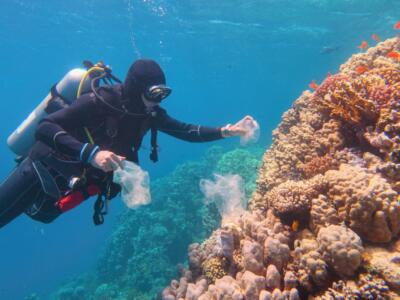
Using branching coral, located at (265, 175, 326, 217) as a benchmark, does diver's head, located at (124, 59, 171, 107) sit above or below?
above

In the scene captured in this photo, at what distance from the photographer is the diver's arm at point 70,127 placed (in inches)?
149

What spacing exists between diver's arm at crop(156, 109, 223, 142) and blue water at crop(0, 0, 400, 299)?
888 inches

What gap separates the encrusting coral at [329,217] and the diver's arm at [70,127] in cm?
213

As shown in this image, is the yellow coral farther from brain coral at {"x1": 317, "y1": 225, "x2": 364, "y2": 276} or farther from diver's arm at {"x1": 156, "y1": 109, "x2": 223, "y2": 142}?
diver's arm at {"x1": 156, "y1": 109, "x2": 223, "y2": 142}

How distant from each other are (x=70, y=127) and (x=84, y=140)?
37cm

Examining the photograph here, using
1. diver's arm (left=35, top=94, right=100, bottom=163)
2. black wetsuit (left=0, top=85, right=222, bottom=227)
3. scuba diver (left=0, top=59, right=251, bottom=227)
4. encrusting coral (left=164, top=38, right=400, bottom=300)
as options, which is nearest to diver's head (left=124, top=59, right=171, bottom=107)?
scuba diver (left=0, top=59, right=251, bottom=227)

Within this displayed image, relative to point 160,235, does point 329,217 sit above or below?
above

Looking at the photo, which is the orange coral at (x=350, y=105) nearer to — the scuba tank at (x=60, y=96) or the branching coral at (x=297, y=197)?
the branching coral at (x=297, y=197)

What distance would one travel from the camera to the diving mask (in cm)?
437

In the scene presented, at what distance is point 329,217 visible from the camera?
3.50 metres

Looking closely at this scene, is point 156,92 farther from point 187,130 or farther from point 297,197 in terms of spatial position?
point 297,197

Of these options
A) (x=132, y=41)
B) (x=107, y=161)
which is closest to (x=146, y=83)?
(x=107, y=161)

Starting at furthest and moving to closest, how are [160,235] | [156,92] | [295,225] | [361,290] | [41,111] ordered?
[160,235] → [41,111] → [156,92] → [295,225] → [361,290]

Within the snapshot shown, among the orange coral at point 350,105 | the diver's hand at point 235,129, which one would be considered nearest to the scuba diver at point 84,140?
the diver's hand at point 235,129
